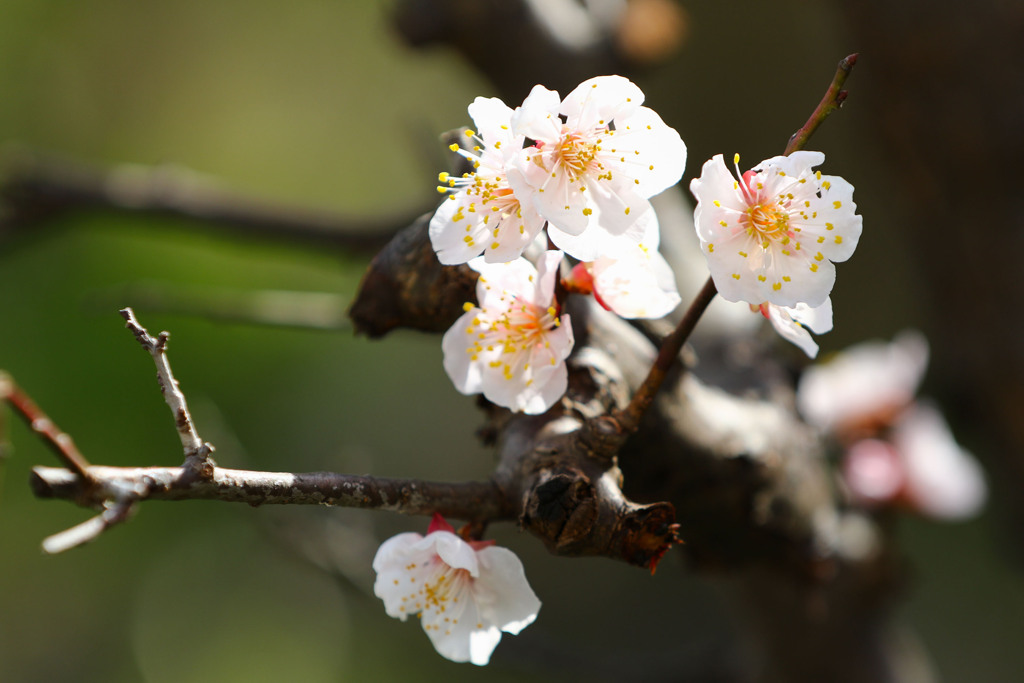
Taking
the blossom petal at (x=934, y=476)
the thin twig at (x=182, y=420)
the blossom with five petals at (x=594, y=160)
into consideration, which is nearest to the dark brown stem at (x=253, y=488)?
the thin twig at (x=182, y=420)

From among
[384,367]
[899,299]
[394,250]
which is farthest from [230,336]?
[394,250]

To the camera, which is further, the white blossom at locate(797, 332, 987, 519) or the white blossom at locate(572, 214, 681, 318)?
the white blossom at locate(797, 332, 987, 519)

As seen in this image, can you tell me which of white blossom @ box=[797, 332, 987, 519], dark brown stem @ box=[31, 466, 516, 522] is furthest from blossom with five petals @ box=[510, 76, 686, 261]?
white blossom @ box=[797, 332, 987, 519]

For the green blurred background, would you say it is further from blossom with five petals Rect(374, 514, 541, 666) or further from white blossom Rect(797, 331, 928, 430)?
blossom with five petals Rect(374, 514, 541, 666)

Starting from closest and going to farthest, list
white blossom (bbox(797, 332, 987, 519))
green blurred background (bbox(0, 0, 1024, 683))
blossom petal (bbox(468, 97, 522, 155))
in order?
blossom petal (bbox(468, 97, 522, 155)) < white blossom (bbox(797, 332, 987, 519)) < green blurred background (bbox(0, 0, 1024, 683))

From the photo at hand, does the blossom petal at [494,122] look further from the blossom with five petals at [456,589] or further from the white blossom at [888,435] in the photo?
the white blossom at [888,435]

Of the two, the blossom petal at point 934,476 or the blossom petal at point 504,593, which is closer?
the blossom petal at point 504,593
